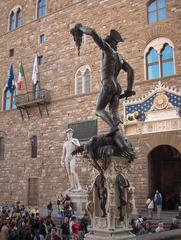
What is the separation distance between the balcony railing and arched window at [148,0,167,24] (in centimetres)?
709

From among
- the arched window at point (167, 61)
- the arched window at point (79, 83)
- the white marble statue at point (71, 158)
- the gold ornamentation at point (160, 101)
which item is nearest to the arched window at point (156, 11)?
the arched window at point (167, 61)

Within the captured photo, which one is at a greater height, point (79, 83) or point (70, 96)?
point (79, 83)

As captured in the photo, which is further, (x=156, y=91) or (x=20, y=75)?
(x=20, y=75)

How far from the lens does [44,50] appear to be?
798 inches

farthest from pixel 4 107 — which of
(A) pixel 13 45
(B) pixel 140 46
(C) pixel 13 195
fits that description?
(B) pixel 140 46

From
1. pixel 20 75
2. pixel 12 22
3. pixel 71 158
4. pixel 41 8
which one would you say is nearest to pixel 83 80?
pixel 20 75

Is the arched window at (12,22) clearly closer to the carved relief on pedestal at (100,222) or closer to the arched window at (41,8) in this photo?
the arched window at (41,8)

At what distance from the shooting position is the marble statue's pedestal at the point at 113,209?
448 centimetres

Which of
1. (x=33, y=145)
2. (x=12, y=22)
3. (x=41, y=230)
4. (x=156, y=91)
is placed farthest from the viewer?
(x=12, y=22)

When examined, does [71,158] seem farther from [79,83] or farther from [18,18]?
[18,18]

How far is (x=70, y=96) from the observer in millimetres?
18156

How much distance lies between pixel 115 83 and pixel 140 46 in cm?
1156

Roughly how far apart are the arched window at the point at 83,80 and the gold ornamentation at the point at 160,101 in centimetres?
427

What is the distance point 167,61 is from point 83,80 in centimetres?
480
